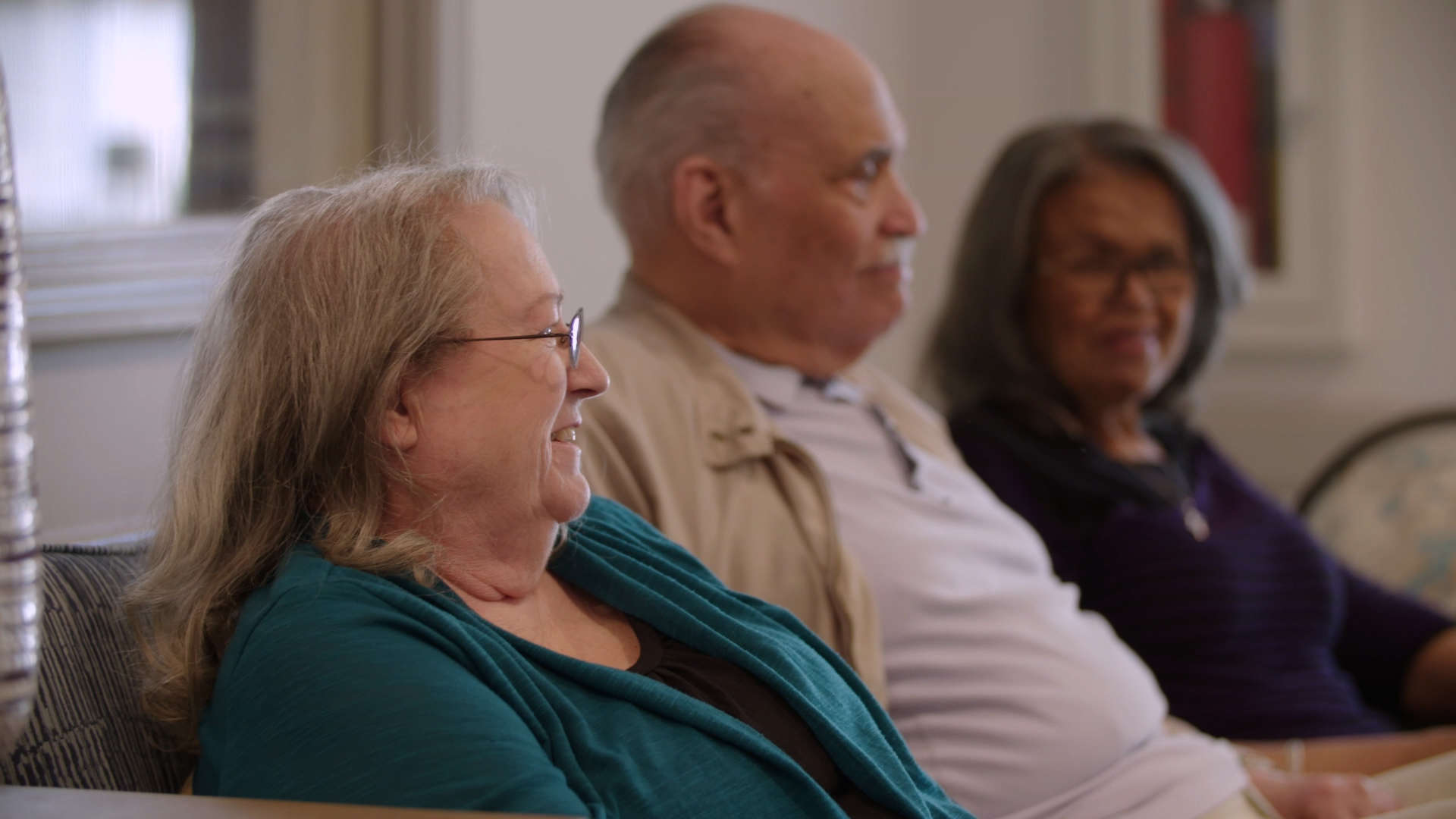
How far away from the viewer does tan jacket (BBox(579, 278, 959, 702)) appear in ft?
4.36

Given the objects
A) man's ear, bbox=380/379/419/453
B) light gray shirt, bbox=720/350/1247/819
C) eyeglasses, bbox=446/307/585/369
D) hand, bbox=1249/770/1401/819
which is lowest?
hand, bbox=1249/770/1401/819

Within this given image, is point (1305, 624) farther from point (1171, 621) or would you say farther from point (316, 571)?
point (316, 571)

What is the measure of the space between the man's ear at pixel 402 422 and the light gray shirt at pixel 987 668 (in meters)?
0.58

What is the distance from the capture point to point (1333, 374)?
364cm

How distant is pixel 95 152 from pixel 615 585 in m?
0.79

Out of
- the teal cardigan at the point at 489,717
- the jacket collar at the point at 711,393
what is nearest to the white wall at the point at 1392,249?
the jacket collar at the point at 711,393

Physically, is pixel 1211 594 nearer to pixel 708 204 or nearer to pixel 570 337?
pixel 708 204

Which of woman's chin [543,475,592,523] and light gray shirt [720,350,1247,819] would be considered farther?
light gray shirt [720,350,1247,819]

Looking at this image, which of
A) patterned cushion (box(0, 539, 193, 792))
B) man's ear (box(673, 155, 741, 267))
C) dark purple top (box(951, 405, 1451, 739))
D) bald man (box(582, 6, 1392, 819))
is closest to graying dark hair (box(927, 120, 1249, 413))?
dark purple top (box(951, 405, 1451, 739))

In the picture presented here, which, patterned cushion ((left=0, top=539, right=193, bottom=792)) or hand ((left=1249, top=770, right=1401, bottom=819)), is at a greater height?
patterned cushion ((left=0, top=539, right=193, bottom=792))

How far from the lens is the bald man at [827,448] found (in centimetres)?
136

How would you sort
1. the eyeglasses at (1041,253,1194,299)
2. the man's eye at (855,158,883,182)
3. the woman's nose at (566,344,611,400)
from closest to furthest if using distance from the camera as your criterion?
the woman's nose at (566,344,611,400)
the man's eye at (855,158,883,182)
the eyeglasses at (1041,253,1194,299)

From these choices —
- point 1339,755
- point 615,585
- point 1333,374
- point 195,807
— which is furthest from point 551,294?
point 1333,374

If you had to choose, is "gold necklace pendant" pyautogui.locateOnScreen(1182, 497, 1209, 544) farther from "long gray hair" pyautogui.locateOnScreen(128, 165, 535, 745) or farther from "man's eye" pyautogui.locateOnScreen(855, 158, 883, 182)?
"long gray hair" pyautogui.locateOnScreen(128, 165, 535, 745)
